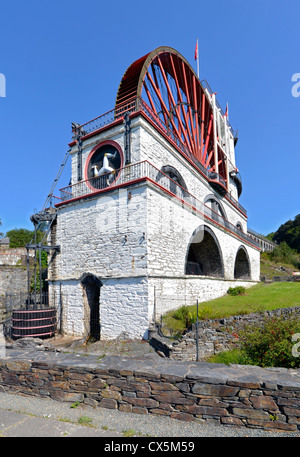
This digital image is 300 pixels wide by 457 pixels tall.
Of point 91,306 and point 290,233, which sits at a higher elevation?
point 290,233

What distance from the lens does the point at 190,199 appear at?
1410 centimetres

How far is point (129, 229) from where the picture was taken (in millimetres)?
10328

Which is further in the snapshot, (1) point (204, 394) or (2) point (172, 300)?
(2) point (172, 300)

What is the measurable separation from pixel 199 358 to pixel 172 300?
312cm

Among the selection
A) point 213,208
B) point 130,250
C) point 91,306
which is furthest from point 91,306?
point 213,208

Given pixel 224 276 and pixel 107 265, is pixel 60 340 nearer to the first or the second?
pixel 107 265

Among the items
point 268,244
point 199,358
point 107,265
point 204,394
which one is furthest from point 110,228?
point 268,244

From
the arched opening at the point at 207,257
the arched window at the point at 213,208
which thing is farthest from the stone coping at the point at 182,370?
the arched window at the point at 213,208

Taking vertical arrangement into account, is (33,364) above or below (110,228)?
below

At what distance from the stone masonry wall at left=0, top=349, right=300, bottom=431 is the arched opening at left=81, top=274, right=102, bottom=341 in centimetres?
722

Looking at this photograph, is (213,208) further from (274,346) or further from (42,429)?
(42,429)

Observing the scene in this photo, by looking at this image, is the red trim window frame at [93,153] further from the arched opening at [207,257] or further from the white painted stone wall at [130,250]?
the arched opening at [207,257]

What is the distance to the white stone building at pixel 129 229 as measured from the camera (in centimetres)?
1005

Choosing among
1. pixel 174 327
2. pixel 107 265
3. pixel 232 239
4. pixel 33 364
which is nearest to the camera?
pixel 33 364
